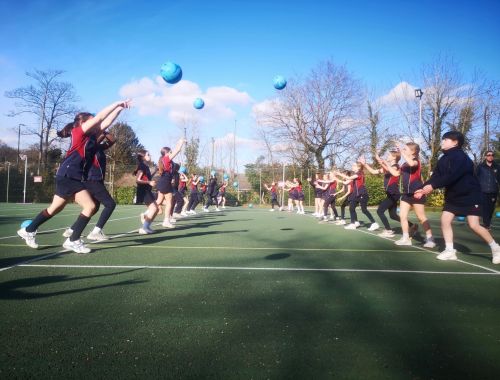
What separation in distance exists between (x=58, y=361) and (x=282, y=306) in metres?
1.81

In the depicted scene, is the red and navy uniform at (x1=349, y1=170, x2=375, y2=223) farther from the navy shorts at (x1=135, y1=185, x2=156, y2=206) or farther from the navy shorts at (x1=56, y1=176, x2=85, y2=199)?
the navy shorts at (x1=56, y1=176, x2=85, y2=199)

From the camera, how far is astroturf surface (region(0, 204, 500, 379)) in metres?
2.03

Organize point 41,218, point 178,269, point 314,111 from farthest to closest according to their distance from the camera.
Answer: point 314,111 < point 41,218 < point 178,269

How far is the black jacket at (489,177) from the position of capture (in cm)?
977

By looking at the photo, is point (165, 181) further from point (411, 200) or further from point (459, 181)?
point (459, 181)

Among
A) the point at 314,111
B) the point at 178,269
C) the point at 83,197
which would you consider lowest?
the point at 178,269

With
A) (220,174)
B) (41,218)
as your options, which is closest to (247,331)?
(41,218)

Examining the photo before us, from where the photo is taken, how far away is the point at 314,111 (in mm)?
38406

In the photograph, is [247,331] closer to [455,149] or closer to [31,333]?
[31,333]

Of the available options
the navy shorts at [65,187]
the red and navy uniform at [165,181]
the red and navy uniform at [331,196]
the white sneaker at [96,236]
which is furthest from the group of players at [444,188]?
the white sneaker at [96,236]

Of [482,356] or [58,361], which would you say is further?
[482,356]

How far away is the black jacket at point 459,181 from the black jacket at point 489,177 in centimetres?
514

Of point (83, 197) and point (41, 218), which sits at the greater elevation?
point (83, 197)

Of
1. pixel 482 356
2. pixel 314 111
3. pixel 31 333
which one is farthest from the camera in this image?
→ pixel 314 111
